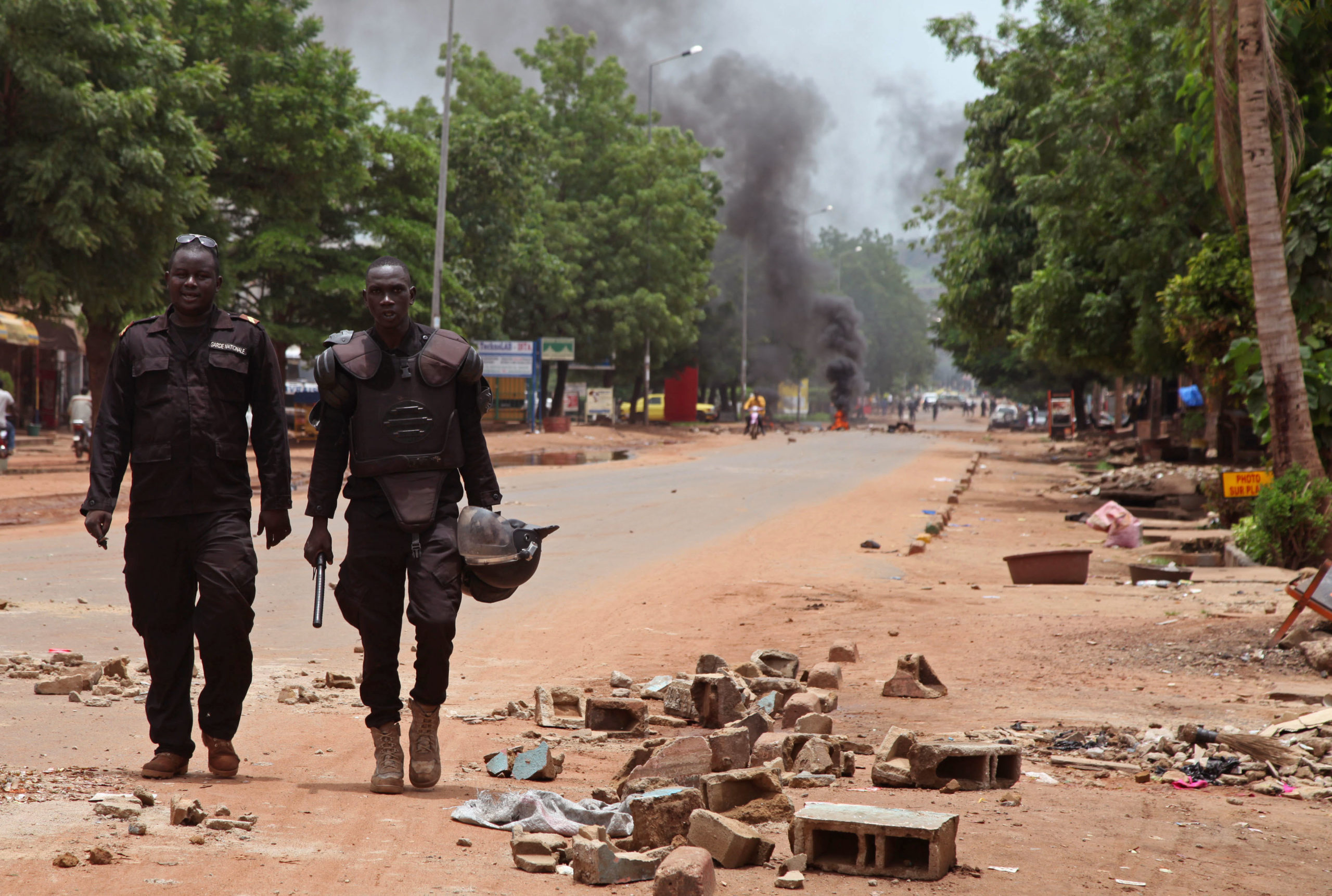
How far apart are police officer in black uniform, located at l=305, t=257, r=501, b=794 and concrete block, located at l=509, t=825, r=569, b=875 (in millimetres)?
830

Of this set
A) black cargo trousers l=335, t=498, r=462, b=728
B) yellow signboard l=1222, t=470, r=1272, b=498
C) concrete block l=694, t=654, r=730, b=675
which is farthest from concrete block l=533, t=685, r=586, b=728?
yellow signboard l=1222, t=470, r=1272, b=498

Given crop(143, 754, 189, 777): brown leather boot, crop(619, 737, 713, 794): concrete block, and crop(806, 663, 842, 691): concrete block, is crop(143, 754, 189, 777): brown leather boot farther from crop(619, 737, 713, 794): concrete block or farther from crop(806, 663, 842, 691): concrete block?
A: crop(806, 663, 842, 691): concrete block

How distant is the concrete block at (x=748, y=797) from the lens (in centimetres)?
434

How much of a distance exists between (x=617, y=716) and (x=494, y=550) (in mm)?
1663

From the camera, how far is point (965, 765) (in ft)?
16.3

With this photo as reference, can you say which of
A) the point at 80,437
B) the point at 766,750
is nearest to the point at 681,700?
the point at 766,750

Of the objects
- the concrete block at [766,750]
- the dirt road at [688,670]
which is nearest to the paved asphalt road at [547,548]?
the dirt road at [688,670]

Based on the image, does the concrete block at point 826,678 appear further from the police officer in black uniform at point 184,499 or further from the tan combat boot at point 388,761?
the police officer in black uniform at point 184,499

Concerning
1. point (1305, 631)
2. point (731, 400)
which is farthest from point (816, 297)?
point (1305, 631)

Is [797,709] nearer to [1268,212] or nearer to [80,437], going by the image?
[1268,212]

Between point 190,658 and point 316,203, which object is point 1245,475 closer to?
point 190,658

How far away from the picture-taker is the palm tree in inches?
464

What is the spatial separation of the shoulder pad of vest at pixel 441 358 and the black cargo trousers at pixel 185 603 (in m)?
0.85

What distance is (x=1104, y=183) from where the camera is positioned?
1908 centimetres
